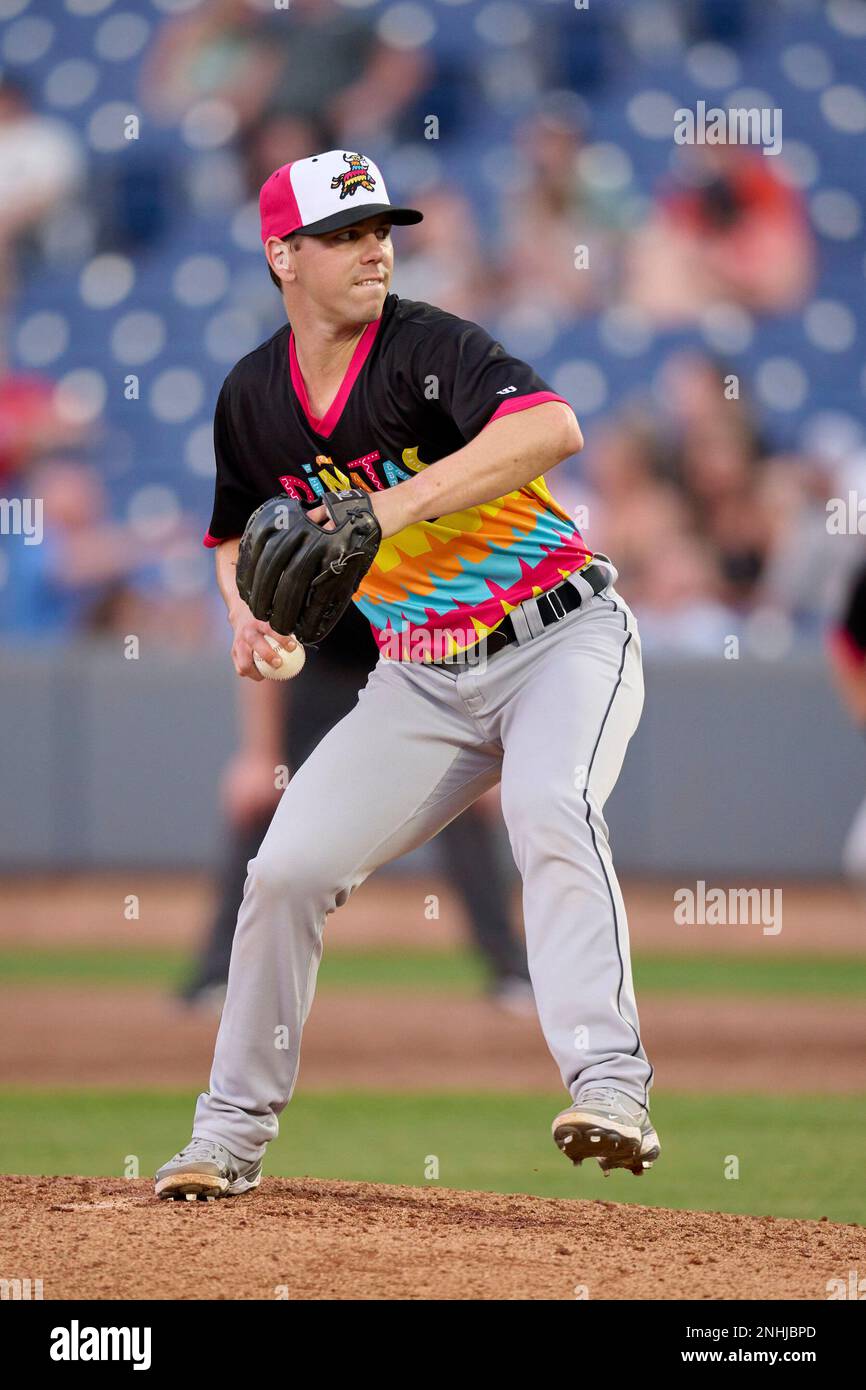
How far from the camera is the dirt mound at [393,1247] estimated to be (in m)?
2.91

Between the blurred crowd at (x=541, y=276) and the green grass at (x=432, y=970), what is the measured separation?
1.97 metres

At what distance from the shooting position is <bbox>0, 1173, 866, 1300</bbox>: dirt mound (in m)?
2.91

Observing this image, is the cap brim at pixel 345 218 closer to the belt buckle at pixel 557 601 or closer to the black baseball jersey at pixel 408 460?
the black baseball jersey at pixel 408 460

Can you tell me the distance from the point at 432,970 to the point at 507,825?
5780 mm

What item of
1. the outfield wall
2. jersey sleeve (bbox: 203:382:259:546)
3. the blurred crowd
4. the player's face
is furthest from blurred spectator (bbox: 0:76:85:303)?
the player's face

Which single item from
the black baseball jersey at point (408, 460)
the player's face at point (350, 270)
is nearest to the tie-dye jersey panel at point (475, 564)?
the black baseball jersey at point (408, 460)

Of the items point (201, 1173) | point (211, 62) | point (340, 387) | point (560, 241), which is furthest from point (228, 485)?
point (211, 62)

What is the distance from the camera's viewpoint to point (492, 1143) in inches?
202

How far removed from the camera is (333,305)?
3.36m

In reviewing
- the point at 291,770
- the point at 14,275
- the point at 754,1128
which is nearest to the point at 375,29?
the point at 14,275

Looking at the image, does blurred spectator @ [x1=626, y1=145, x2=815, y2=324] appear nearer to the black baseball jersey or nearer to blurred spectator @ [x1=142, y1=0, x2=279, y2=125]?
blurred spectator @ [x1=142, y1=0, x2=279, y2=125]

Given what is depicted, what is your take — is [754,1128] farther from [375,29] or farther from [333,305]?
[375,29]

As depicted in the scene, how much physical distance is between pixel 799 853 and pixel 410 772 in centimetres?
693

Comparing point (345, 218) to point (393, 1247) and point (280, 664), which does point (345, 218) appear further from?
point (393, 1247)
